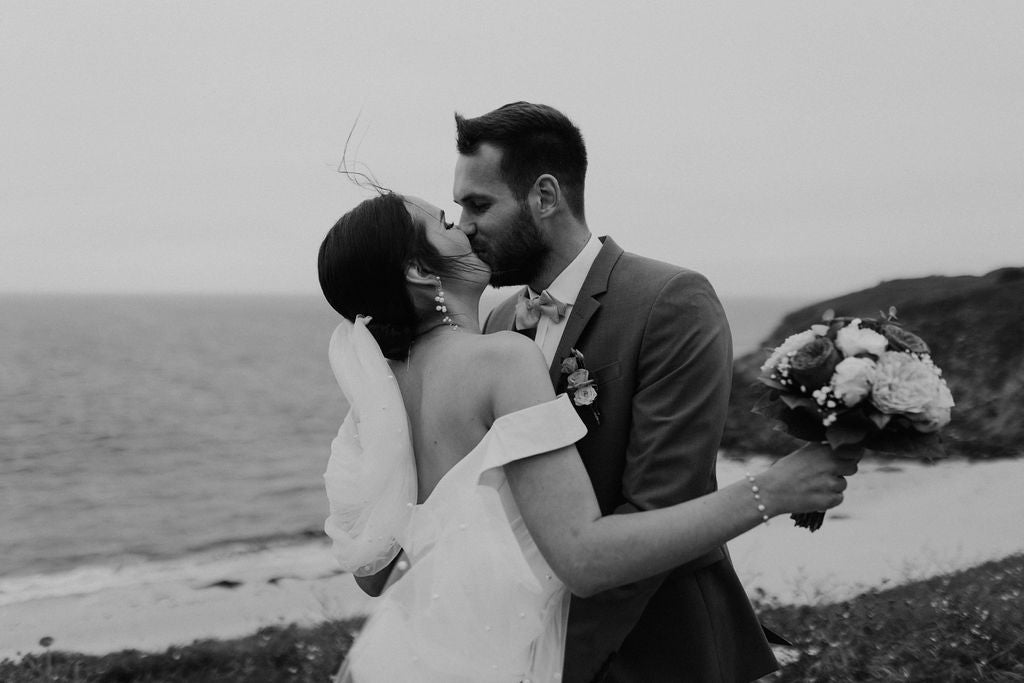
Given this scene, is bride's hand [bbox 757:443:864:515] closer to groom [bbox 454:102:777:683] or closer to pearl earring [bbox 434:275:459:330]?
groom [bbox 454:102:777:683]

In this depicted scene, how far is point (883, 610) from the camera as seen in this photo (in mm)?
7195

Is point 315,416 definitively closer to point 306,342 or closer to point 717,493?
point 717,493

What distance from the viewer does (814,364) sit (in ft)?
8.32

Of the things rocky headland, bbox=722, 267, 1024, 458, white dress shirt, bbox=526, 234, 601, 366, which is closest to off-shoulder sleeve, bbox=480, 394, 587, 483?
white dress shirt, bbox=526, 234, 601, 366

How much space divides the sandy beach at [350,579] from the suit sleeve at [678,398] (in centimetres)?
636

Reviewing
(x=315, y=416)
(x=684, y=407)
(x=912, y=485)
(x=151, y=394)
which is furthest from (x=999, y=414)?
(x=151, y=394)

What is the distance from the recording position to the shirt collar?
3.47m

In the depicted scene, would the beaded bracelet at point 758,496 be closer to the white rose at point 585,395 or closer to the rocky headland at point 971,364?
the white rose at point 585,395

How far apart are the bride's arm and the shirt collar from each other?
979 mm

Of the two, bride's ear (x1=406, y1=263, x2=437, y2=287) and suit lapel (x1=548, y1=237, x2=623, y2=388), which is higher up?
bride's ear (x1=406, y1=263, x2=437, y2=287)

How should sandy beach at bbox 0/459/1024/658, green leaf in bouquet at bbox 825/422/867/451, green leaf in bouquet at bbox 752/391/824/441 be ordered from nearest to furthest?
green leaf in bouquet at bbox 825/422/867/451 < green leaf in bouquet at bbox 752/391/824/441 < sandy beach at bbox 0/459/1024/658

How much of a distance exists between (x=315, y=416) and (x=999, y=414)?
40.8m

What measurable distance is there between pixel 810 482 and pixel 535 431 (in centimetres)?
75

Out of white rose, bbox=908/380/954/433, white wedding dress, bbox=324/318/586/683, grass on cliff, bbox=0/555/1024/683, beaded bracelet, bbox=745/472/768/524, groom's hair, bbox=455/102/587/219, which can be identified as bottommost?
grass on cliff, bbox=0/555/1024/683
